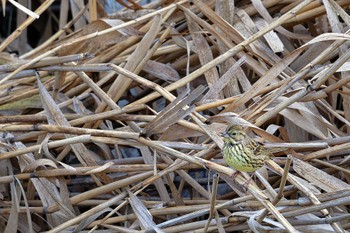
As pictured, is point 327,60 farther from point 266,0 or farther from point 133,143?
point 133,143

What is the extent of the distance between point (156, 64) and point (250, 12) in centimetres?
50

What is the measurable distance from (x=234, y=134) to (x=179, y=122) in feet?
1.04

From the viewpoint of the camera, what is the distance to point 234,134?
2887 mm

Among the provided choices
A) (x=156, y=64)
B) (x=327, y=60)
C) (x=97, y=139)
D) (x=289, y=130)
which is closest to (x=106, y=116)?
(x=97, y=139)

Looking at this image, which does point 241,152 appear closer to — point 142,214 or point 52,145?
point 142,214

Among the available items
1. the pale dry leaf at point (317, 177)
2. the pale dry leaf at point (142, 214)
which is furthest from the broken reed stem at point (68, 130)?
the pale dry leaf at point (317, 177)

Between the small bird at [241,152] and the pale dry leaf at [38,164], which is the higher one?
the small bird at [241,152]

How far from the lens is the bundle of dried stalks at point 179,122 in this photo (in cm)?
294

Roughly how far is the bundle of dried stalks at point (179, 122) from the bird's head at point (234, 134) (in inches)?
1.8

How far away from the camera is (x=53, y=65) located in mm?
3447

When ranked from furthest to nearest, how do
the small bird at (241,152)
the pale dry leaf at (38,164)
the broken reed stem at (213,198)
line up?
the pale dry leaf at (38,164) < the small bird at (241,152) < the broken reed stem at (213,198)

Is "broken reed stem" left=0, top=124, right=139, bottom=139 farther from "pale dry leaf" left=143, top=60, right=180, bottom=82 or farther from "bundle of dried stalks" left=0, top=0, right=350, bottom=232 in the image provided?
"pale dry leaf" left=143, top=60, right=180, bottom=82

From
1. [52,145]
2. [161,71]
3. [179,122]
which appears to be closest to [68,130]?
[52,145]

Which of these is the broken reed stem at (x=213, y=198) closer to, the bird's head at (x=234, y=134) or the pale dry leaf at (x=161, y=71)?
the bird's head at (x=234, y=134)
